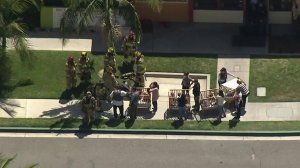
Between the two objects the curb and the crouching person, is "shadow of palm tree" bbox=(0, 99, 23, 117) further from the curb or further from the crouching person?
the crouching person

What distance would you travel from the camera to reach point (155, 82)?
27.5 metres

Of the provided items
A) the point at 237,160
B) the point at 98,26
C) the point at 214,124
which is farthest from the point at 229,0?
the point at 237,160

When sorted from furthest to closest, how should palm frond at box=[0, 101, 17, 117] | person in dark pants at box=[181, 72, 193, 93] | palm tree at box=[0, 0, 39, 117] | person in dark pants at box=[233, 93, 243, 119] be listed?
palm tree at box=[0, 0, 39, 117] < person in dark pants at box=[181, 72, 193, 93] < palm frond at box=[0, 101, 17, 117] < person in dark pants at box=[233, 93, 243, 119]

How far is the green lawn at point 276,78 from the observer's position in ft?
92.6

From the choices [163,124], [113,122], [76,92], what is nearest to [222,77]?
[163,124]

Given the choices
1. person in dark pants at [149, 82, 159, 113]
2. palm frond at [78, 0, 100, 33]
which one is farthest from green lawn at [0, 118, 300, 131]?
palm frond at [78, 0, 100, 33]

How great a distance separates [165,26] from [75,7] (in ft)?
25.1

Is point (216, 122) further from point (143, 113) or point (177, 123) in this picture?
point (143, 113)

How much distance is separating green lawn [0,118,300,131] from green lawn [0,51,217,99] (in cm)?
196

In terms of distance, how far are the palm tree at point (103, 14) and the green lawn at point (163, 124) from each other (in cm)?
321

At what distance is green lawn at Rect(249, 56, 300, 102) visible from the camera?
2823cm

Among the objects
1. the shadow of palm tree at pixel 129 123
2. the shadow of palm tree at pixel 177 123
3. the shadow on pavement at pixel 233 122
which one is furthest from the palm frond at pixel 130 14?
the shadow on pavement at pixel 233 122

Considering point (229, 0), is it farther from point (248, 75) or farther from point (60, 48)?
point (60, 48)

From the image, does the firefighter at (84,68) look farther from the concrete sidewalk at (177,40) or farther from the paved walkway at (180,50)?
the concrete sidewalk at (177,40)
